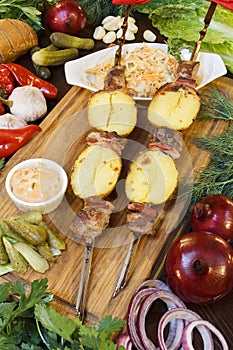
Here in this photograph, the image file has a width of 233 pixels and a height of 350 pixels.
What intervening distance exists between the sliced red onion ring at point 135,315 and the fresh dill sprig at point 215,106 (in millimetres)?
963

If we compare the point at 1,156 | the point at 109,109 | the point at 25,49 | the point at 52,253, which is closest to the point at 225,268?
the point at 52,253

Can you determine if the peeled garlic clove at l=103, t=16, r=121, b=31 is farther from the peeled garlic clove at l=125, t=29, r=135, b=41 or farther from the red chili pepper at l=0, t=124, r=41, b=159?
the red chili pepper at l=0, t=124, r=41, b=159

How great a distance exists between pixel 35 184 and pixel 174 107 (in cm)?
69

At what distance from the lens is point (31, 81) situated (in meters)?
2.56

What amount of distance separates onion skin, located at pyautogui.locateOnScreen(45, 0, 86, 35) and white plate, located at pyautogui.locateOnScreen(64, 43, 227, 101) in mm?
326

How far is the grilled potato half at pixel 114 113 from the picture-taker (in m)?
2.21

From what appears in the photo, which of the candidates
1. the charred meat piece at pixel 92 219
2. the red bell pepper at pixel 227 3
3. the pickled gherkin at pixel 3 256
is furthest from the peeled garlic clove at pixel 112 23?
the pickled gherkin at pixel 3 256

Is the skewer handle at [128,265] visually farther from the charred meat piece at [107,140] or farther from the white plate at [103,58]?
the white plate at [103,58]

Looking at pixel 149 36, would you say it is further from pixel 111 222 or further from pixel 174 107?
pixel 111 222

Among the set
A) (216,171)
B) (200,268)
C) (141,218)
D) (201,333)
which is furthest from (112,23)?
(201,333)

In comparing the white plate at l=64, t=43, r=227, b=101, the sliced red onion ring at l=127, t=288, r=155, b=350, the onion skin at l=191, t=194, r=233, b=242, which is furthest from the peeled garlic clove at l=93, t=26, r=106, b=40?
the sliced red onion ring at l=127, t=288, r=155, b=350

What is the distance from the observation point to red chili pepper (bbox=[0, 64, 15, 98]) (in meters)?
2.51

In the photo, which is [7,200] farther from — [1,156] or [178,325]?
[178,325]

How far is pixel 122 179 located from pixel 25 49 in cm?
102
